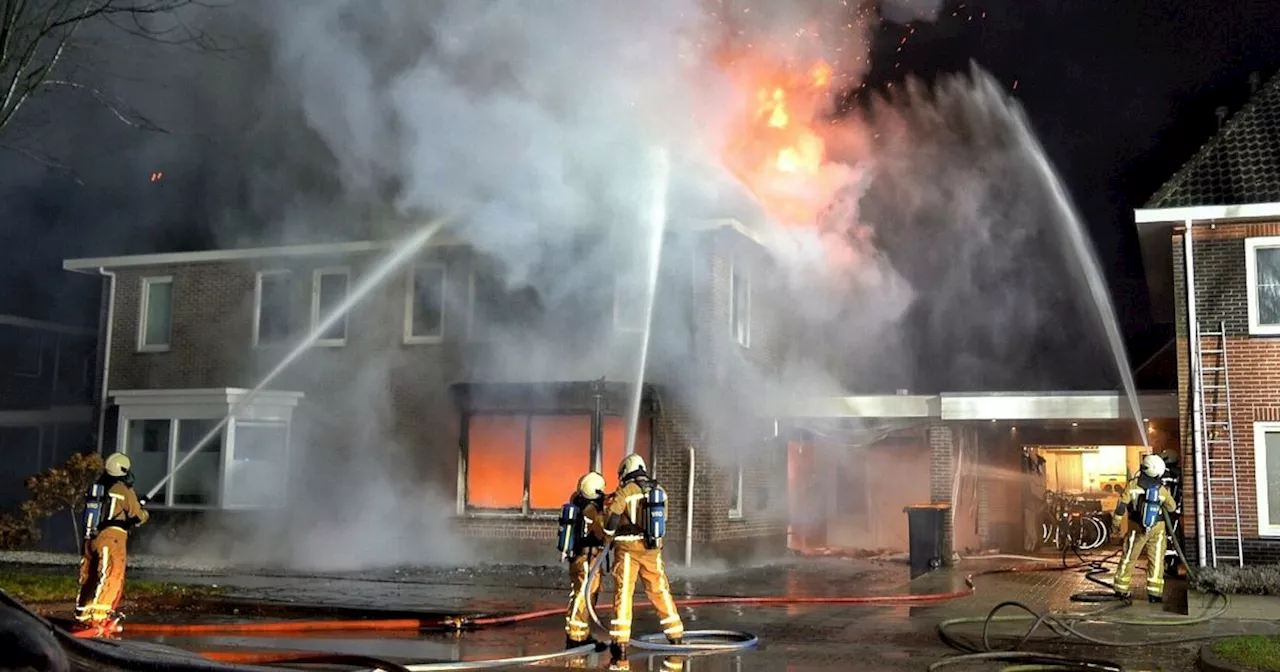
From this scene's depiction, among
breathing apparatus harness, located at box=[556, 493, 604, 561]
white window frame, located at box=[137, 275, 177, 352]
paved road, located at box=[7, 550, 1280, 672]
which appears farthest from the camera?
white window frame, located at box=[137, 275, 177, 352]

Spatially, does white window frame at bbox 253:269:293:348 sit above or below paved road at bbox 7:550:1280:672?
above

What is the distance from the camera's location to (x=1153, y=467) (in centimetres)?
1242

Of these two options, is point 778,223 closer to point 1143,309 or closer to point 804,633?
point 804,633

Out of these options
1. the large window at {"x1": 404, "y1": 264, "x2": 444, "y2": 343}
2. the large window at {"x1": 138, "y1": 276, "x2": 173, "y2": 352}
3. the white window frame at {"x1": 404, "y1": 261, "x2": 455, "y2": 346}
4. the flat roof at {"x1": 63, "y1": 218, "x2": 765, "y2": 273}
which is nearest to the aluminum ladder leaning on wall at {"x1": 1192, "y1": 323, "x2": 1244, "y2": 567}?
A: the flat roof at {"x1": 63, "y1": 218, "x2": 765, "y2": 273}

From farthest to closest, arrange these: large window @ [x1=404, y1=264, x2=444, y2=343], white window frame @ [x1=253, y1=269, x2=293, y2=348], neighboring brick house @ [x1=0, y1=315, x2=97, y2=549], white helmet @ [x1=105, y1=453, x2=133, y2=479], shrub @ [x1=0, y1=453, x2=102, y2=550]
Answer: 1. neighboring brick house @ [x1=0, y1=315, x2=97, y2=549]
2. white window frame @ [x1=253, y1=269, x2=293, y2=348]
3. large window @ [x1=404, y1=264, x2=444, y2=343]
4. shrub @ [x1=0, y1=453, x2=102, y2=550]
5. white helmet @ [x1=105, y1=453, x2=133, y2=479]

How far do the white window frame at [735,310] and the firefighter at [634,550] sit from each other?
9572mm

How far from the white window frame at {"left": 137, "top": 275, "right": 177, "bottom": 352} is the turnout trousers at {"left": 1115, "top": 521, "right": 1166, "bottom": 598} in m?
16.8

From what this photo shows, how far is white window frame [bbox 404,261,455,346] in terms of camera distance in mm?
18578

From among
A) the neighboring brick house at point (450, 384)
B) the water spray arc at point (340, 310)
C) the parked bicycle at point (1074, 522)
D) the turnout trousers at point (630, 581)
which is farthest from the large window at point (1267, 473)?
the water spray arc at point (340, 310)

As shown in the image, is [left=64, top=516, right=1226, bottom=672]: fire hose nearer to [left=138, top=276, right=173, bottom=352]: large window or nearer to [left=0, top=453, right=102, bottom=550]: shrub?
[left=0, top=453, right=102, bottom=550]: shrub

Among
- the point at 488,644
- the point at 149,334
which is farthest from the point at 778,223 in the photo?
the point at 149,334

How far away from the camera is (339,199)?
763 inches

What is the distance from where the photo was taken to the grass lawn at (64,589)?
39.0 feet

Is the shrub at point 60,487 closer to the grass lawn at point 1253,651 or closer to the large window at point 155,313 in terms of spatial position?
the large window at point 155,313
